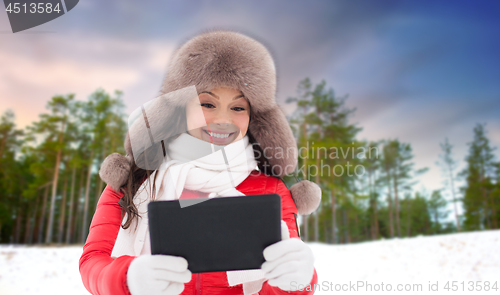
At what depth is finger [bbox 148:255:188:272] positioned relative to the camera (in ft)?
3.15

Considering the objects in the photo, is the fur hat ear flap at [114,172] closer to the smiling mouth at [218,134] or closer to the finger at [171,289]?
the smiling mouth at [218,134]

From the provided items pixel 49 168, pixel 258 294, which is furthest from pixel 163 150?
pixel 49 168

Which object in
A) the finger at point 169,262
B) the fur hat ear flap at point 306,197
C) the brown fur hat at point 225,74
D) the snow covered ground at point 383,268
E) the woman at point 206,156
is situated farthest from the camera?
the snow covered ground at point 383,268

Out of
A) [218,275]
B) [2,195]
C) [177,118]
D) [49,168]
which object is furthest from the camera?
[2,195]

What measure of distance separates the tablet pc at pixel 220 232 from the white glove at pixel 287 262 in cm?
3

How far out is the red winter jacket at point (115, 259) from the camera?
108cm

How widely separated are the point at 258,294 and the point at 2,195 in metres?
22.5

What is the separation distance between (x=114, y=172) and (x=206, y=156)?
0.48m

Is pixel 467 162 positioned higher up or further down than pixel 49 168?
higher up

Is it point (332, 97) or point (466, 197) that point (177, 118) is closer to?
point (332, 97)

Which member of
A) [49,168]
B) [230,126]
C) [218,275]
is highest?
[49,168]

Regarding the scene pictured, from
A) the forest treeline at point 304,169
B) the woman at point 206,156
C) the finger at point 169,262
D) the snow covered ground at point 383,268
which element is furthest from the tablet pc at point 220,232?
the forest treeline at point 304,169

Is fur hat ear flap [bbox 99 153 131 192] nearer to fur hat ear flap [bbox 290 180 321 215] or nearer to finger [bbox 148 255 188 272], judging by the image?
finger [bbox 148 255 188 272]

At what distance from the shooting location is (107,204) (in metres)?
1.46
